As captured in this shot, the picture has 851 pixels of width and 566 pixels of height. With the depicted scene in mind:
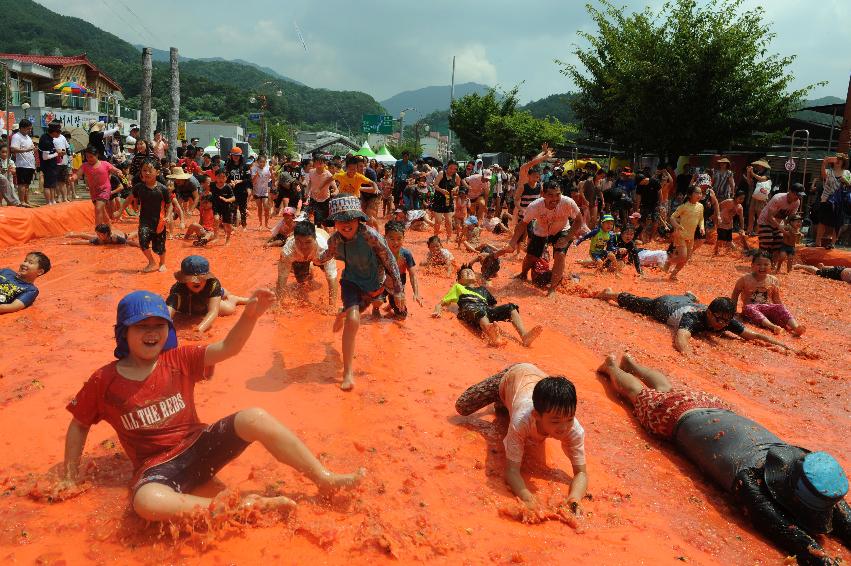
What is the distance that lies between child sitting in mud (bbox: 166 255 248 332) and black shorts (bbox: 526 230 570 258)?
528 cm

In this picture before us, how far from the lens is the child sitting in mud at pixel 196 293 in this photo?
20.8ft

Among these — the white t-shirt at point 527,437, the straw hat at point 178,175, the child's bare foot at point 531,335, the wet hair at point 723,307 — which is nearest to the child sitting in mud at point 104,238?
the straw hat at point 178,175

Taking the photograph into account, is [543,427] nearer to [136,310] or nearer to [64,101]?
[136,310]

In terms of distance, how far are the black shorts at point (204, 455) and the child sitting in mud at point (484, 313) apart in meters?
4.18

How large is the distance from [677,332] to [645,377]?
7.46ft

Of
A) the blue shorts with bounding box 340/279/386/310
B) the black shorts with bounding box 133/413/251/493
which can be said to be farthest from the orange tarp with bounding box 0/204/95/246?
the black shorts with bounding box 133/413/251/493

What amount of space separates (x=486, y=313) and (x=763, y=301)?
4.72 metres

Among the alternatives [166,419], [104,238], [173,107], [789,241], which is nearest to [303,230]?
[166,419]

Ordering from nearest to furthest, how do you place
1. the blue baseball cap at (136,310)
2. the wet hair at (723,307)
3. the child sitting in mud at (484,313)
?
1. the blue baseball cap at (136,310)
2. the child sitting in mud at (484,313)
3. the wet hair at (723,307)

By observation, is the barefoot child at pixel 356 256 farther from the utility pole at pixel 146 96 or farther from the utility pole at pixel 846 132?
the utility pole at pixel 146 96

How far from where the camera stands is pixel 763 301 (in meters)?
9.11

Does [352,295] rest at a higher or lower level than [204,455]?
higher

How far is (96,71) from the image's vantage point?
47406 mm

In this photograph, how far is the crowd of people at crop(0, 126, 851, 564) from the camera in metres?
3.26
